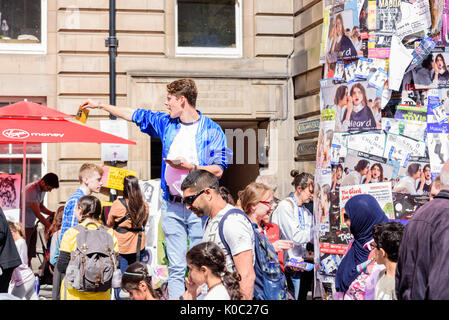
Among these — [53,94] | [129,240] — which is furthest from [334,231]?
[53,94]

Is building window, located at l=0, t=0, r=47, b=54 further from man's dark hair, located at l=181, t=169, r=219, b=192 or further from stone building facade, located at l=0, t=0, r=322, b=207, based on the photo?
man's dark hair, located at l=181, t=169, r=219, b=192

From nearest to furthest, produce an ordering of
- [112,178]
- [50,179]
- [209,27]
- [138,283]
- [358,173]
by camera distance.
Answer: [138,283] < [358,173] < [50,179] < [112,178] < [209,27]

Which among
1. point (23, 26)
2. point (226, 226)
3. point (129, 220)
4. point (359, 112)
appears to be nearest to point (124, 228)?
point (129, 220)

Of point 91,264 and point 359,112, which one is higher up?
point 359,112

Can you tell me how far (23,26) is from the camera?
14.0 meters

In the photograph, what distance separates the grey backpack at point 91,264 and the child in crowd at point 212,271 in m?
2.08

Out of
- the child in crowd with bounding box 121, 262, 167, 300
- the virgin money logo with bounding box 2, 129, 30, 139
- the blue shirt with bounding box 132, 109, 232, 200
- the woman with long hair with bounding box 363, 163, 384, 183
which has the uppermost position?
the virgin money logo with bounding box 2, 129, 30, 139

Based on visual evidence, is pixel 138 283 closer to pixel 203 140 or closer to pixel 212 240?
pixel 212 240

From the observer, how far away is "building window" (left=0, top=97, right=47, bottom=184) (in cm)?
1387

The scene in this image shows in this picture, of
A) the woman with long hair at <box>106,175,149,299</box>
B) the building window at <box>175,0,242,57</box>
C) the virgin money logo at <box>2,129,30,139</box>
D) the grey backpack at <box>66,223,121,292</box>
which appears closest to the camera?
the grey backpack at <box>66,223,121,292</box>

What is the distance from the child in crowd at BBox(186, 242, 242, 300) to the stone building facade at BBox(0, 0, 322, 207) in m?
9.31

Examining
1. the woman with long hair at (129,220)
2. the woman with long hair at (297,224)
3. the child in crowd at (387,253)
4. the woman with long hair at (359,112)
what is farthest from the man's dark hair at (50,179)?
the child in crowd at (387,253)

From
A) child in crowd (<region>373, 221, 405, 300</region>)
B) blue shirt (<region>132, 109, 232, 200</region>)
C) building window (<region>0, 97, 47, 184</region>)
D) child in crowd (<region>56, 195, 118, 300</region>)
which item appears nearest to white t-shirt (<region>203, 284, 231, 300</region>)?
→ child in crowd (<region>373, 221, 405, 300</region>)

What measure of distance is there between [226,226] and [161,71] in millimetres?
9653
